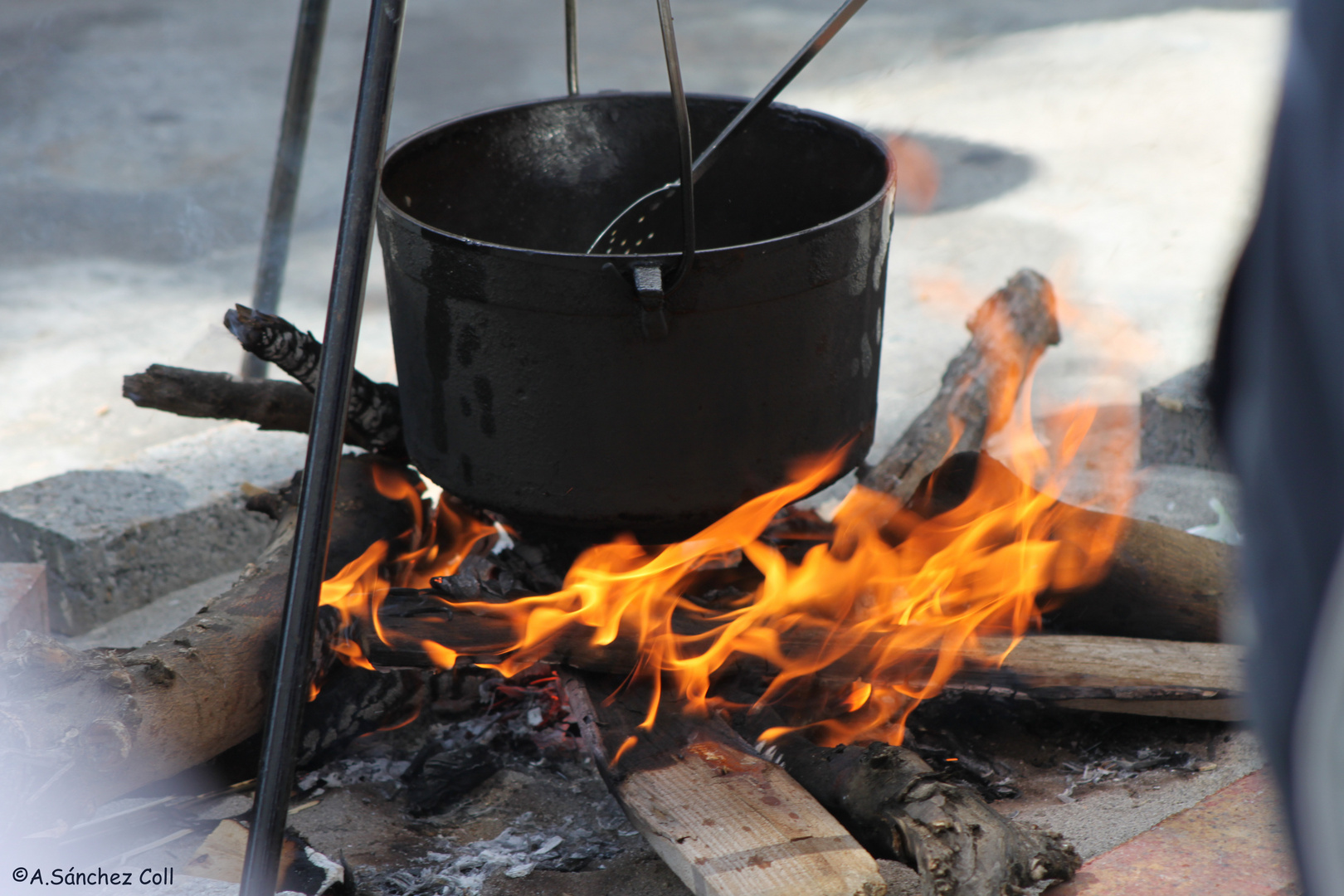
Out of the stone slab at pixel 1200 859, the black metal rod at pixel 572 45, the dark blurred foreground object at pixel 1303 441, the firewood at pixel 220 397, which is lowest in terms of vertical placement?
the stone slab at pixel 1200 859

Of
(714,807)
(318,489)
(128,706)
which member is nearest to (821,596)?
(714,807)

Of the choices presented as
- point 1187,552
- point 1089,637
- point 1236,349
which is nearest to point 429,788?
point 1089,637

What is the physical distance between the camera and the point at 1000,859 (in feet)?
4.68

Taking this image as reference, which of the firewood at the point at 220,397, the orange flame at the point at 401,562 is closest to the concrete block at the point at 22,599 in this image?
the firewood at the point at 220,397

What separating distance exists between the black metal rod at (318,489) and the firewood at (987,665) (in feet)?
1.41

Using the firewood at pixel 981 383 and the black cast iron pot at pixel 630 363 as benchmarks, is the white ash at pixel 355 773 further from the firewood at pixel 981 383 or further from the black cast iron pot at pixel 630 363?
the firewood at pixel 981 383

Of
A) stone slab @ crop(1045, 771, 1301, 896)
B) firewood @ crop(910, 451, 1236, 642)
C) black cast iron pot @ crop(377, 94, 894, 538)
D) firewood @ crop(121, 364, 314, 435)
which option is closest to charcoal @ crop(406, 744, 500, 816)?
black cast iron pot @ crop(377, 94, 894, 538)

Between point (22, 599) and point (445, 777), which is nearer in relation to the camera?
point (445, 777)

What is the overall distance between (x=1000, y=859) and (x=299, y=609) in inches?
34.4

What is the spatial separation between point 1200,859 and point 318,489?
117 centimetres

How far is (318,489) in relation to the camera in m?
1.32

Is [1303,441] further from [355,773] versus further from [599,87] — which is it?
[599,87]

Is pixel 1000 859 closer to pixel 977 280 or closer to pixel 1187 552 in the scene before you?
pixel 1187 552

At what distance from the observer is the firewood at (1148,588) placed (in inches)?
76.9
